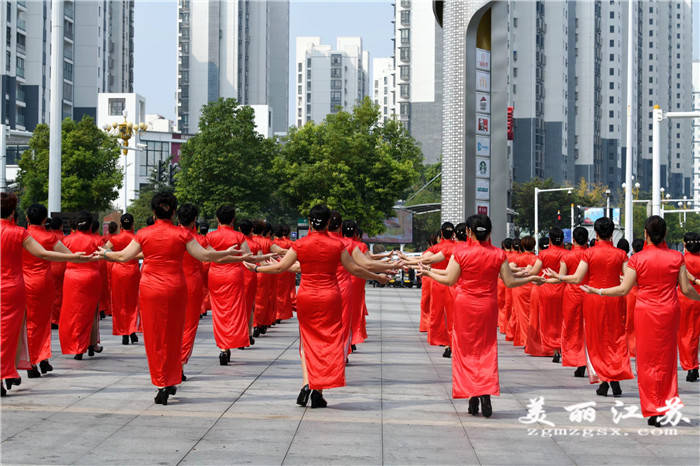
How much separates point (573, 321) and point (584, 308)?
146cm

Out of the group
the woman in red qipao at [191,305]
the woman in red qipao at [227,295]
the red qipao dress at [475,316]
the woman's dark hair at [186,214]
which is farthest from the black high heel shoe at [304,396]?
the woman in red qipao at [227,295]

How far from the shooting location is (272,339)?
16812 millimetres

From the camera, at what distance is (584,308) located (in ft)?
36.6

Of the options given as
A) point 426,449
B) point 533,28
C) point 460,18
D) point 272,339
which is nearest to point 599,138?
point 533,28

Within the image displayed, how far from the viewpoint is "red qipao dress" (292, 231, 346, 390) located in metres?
9.08

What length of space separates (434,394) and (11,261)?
4902 millimetres

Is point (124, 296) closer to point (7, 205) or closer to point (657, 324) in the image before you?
point (7, 205)

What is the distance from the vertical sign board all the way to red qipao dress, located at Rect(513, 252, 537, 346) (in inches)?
382

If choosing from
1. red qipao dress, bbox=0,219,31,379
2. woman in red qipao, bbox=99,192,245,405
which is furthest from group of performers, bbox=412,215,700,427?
red qipao dress, bbox=0,219,31,379

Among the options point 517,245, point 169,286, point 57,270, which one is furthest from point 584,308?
point 57,270

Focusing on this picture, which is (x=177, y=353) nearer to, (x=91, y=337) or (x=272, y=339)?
(x=91, y=337)

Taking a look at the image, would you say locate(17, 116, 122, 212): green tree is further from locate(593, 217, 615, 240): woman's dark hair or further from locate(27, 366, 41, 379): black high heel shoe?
locate(593, 217, 615, 240): woman's dark hair

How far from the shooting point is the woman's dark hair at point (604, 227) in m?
10.5

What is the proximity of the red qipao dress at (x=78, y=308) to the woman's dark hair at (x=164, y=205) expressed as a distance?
3695mm
